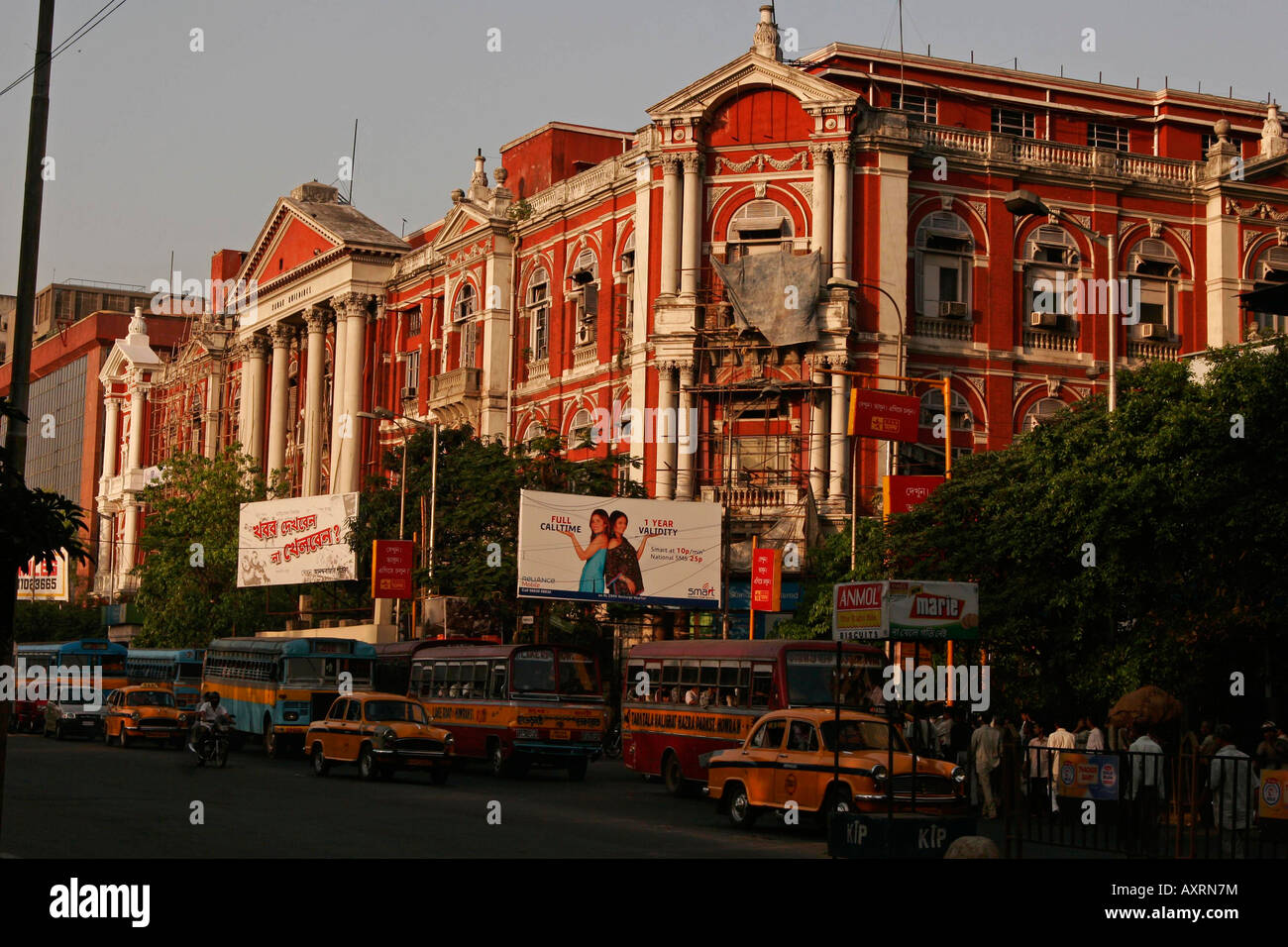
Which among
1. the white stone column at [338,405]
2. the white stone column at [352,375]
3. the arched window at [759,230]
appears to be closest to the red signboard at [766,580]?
the arched window at [759,230]

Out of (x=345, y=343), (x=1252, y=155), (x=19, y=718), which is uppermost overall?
→ (x=1252, y=155)

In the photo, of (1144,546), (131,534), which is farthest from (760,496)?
(131,534)

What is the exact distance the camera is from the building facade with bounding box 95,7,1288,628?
164 ft

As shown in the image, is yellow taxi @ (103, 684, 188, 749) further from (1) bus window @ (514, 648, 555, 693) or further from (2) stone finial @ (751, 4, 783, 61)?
(2) stone finial @ (751, 4, 783, 61)

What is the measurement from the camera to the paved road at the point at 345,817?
19703 mm

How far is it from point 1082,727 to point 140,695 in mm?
26434

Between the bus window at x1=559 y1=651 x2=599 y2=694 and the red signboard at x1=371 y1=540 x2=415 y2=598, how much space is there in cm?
1635

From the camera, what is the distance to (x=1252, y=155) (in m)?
62.6

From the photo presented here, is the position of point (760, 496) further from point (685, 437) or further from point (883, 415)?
point (883, 415)

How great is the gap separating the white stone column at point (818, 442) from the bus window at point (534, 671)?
14.7 m
